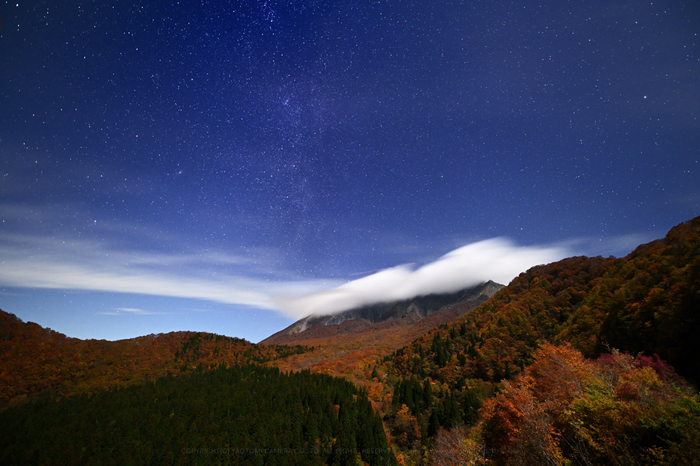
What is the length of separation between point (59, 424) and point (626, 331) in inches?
6445

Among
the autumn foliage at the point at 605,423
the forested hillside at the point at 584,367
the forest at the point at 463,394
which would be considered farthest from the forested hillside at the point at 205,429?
the autumn foliage at the point at 605,423

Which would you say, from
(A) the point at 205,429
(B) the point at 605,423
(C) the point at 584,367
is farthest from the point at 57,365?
(B) the point at 605,423

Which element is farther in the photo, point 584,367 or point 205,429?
point 205,429

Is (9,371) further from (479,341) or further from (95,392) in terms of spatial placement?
(479,341)

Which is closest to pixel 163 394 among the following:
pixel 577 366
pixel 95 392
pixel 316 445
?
pixel 95 392

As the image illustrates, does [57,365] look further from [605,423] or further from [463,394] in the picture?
[605,423]

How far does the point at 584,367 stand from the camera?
31016 mm

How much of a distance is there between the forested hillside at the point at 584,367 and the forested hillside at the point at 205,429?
Result: 19.0 metres

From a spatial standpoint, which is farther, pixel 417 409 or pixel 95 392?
pixel 95 392

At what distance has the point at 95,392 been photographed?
5335 inches

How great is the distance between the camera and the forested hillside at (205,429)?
76875mm

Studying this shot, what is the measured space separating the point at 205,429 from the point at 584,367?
3967 inches

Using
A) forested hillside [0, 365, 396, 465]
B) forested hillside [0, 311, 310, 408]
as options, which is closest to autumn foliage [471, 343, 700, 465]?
forested hillside [0, 365, 396, 465]

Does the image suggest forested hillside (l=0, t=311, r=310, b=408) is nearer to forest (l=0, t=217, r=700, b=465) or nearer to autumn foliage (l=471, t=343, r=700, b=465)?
forest (l=0, t=217, r=700, b=465)
